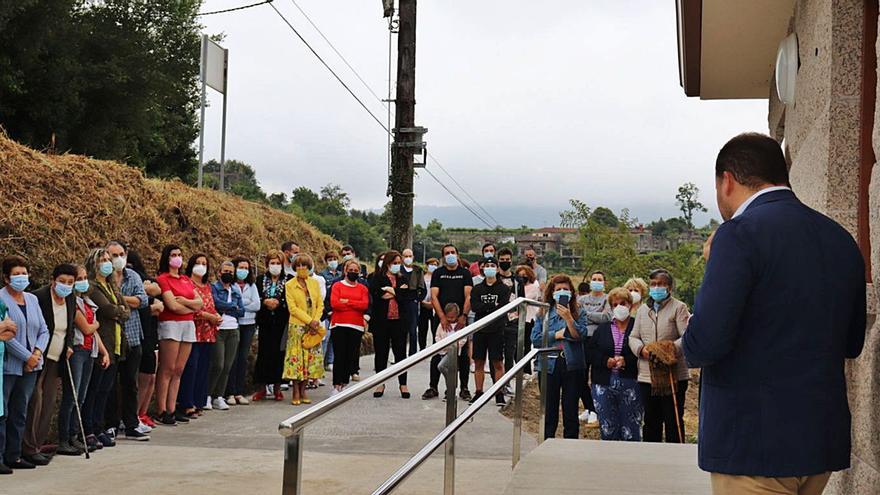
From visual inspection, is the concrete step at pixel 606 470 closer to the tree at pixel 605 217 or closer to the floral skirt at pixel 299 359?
the floral skirt at pixel 299 359

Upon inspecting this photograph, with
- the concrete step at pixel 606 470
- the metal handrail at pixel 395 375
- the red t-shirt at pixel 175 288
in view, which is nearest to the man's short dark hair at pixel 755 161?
the metal handrail at pixel 395 375

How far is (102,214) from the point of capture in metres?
12.8

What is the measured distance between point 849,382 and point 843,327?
1.10 meters

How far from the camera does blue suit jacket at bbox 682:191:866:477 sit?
3.17 m

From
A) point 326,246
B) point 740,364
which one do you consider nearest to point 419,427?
point 740,364

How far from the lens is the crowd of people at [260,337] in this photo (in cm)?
834

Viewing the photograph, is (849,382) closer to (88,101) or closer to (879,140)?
(879,140)

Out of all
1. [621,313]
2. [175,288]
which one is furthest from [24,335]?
[621,313]

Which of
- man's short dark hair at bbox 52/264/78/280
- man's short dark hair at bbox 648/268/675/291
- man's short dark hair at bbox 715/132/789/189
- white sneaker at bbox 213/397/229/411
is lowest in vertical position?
white sneaker at bbox 213/397/229/411

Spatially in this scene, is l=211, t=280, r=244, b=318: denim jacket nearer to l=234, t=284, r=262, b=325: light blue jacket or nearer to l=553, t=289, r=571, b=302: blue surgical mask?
l=234, t=284, r=262, b=325: light blue jacket

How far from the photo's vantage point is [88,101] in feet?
82.0

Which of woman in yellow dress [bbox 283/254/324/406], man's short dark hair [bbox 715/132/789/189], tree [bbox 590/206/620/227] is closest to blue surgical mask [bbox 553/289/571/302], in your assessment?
woman in yellow dress [bbox 283/254/324/406]

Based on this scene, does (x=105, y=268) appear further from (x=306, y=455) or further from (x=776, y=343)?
(x=776, y=343)

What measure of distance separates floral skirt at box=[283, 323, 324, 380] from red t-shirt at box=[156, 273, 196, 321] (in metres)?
1.61
